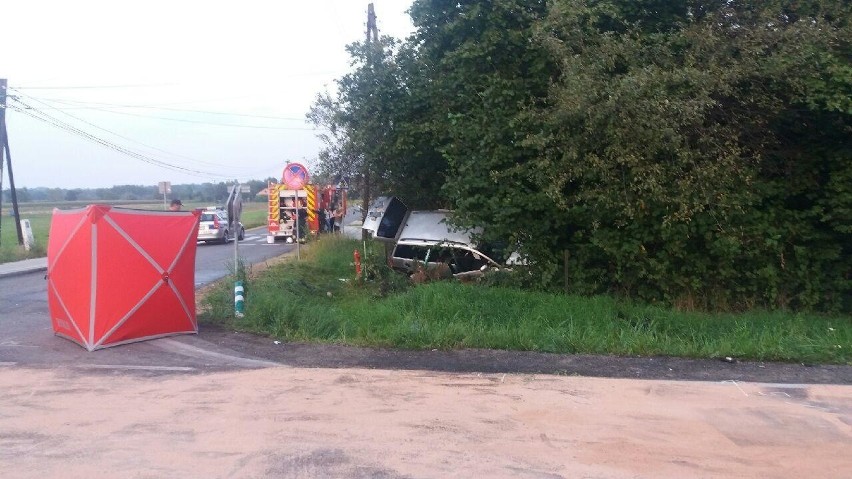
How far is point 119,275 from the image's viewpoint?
1043 cm

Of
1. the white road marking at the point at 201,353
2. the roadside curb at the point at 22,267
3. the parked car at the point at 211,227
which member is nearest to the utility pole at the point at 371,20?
the roadside curb at the point at 22,267

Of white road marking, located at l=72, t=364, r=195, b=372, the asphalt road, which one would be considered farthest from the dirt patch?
white road marking, located at l=72, t=364, r=195, b=372

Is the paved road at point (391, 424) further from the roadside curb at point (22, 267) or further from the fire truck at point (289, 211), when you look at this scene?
the fire truck at point (289, 211)

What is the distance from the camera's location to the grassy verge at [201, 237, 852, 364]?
10156 mm

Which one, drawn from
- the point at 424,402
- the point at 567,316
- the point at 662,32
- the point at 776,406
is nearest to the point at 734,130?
the point at 662,32

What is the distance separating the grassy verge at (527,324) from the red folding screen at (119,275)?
1261 millimetres

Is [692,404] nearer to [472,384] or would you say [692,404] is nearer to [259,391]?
[472,384]

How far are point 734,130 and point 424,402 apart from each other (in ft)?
23.6

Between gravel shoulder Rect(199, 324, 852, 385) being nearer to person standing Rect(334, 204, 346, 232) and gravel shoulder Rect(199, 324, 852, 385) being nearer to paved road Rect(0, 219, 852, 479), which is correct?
paved road Rect(0, 219, 852, 479)

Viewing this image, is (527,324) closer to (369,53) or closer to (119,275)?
(119,275)

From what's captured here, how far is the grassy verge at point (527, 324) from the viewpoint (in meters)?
10.2

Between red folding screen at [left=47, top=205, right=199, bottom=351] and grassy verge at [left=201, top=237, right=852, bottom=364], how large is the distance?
1.26 m

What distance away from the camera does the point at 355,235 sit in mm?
28328

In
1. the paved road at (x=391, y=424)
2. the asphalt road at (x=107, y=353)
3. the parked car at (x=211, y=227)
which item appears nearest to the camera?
the paved road at (x=391, y=424)
